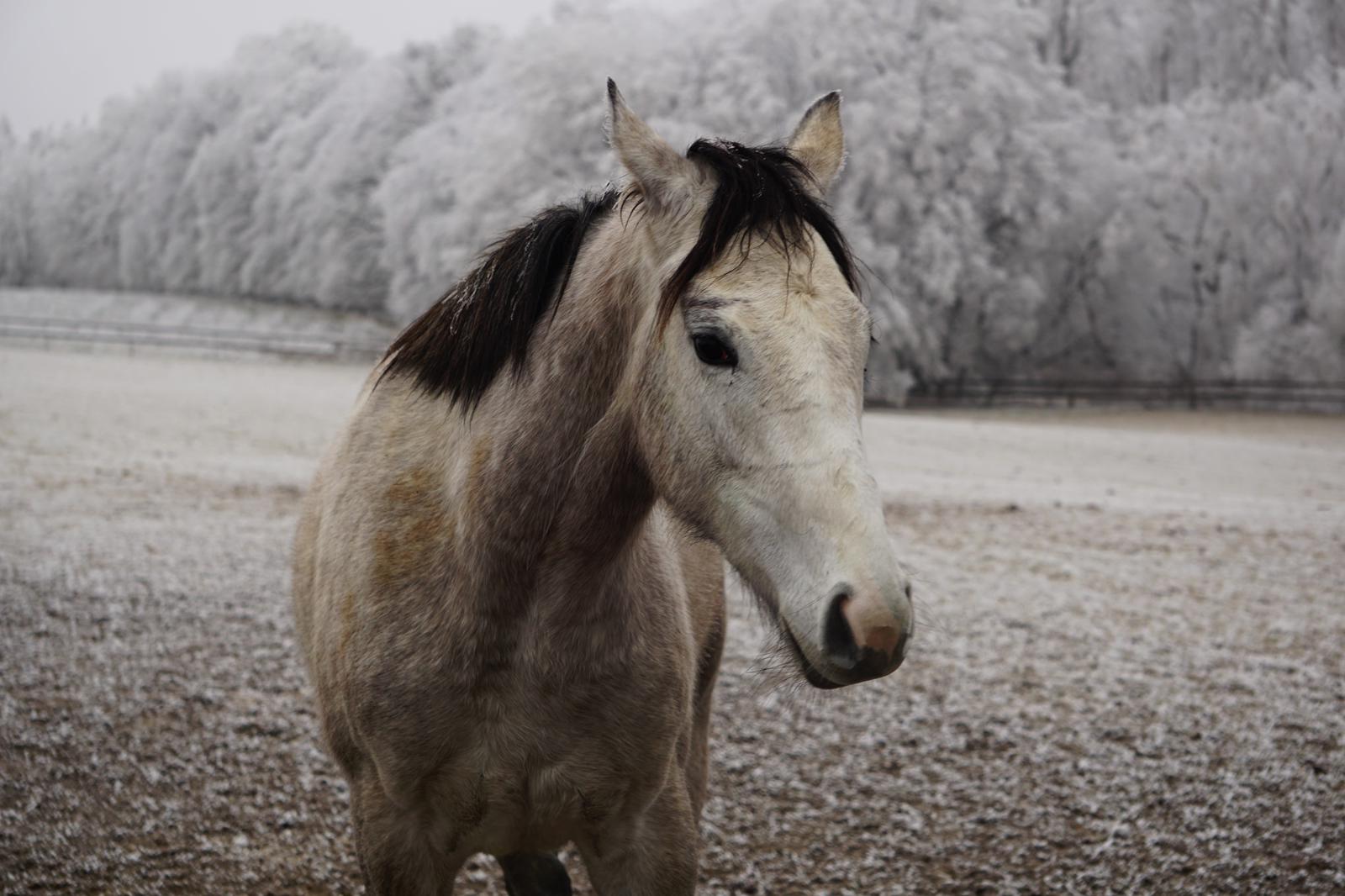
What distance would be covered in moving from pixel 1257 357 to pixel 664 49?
17.9m

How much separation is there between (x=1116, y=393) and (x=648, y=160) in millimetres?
28475

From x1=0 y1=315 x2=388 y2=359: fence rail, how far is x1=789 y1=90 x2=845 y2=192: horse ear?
2864 cm

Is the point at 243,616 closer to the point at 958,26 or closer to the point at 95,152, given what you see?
the point at 958,26

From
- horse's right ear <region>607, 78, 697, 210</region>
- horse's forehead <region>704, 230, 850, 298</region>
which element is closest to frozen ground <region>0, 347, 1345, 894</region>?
horse's forehead <region>704, 230, 850, 298</region>

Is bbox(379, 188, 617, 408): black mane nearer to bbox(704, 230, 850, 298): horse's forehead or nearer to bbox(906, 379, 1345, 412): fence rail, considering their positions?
bbox(704, 230, 850, 298): horse's forehead

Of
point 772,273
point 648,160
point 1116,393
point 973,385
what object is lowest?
point 973,385

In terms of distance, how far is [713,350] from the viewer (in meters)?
1.72

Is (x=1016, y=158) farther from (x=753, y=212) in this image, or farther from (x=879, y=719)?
(x=753, y=212)

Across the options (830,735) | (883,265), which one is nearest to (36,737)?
(830,735)

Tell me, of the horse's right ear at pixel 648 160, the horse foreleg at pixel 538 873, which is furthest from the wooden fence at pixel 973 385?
the horse's right ear at pixel 648 160

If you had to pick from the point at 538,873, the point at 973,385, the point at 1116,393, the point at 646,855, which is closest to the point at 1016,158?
the point at 973,385

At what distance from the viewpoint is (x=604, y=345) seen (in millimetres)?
1981

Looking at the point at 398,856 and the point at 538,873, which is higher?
the point at 398,856

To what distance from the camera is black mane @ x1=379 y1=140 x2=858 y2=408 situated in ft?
5.78
